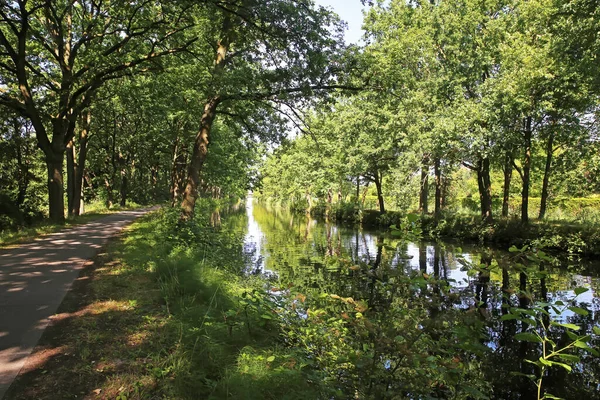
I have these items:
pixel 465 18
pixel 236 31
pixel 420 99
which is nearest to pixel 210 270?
pixel 236 31

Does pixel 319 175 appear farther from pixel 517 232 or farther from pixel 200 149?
pixel 200 149

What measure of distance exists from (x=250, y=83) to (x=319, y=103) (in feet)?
7.02

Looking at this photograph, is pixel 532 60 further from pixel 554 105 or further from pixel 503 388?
pixel 503 388

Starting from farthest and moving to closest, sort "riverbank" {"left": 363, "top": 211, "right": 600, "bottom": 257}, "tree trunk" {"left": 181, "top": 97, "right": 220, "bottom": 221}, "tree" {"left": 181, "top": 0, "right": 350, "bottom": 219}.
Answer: "riverbank" {"left": 363, "top": 211, "right": 600, "bottom": 257}
"tree trunk" {"left": 181, "top": 97, "right": 220, "bottom": 221}
"tree" {"left": 181, "top": 0, "right": 350, "bottom": 219}

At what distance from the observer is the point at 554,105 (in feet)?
58.4

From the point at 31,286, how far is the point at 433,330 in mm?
6086

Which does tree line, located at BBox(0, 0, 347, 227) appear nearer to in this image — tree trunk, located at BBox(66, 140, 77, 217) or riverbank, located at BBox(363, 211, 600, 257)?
tree trunk, located at BBox(66, 140, 77, 217)

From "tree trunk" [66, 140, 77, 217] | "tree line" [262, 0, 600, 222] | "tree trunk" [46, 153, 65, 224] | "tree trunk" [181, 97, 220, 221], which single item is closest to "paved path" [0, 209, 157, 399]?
"tree trunk" [181, 97, 220, 221]

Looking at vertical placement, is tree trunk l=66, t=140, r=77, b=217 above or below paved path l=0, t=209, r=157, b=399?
above

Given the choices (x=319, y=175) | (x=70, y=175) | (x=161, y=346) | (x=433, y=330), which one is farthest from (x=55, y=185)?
(x=319, y=175)

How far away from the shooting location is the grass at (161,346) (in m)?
3.46

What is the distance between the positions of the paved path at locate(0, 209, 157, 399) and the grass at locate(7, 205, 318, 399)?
16cm

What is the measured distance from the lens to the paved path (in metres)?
3.93

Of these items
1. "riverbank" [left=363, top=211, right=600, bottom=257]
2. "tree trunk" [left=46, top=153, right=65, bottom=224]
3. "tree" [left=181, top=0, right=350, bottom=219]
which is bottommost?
"riverbank" [left=363, top=211, right=600, bottom=257]
